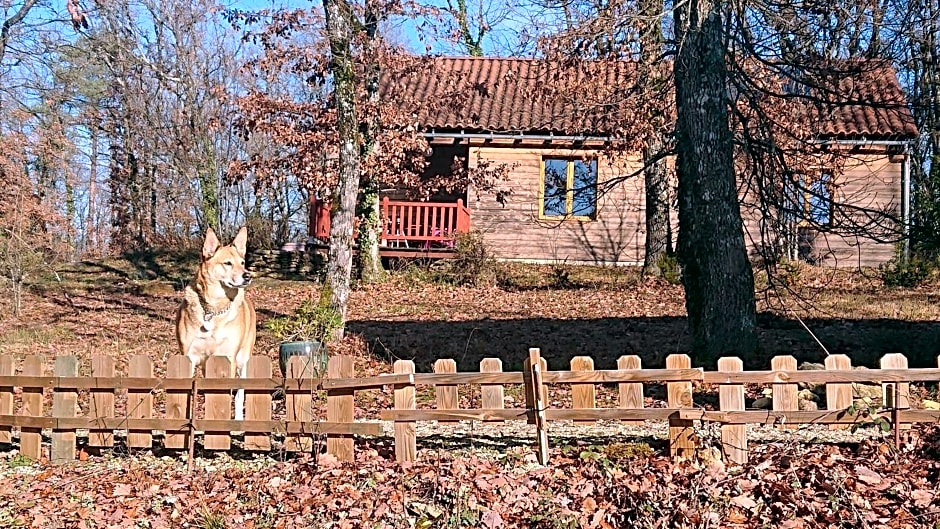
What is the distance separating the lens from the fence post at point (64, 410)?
21.2ft

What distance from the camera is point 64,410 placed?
649 centimetres

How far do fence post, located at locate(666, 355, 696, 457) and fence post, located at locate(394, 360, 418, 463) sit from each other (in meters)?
1.82

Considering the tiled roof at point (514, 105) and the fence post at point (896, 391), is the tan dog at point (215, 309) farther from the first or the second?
the tiled roof at point (514, 105)

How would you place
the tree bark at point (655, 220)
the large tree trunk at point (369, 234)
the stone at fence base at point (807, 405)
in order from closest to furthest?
the stone at fence base at point (807, 405), the large tree trunk at point (369, 234), the tree bark at point (655, 220)

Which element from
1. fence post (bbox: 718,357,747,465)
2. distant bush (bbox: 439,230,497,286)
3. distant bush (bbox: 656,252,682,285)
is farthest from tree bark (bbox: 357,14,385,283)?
fence post (bbox: 718,357,747,465)

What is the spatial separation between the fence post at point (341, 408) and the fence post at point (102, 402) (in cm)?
179

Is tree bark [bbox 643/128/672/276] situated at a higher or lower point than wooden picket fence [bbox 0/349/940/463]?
higher

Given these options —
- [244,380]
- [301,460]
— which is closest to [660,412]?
[301,460]

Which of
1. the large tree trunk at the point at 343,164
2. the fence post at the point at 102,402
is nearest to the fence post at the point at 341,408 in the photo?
the fence post at the point at 102,402

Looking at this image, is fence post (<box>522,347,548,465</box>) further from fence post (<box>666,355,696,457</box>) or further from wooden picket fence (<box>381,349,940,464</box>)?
fence post (<box>666,355,696,457</box>)

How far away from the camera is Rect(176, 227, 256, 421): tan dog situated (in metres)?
7.22

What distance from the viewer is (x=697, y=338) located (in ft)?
32.2

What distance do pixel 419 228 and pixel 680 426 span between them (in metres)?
14.4

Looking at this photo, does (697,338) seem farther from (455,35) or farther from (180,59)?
(180,59)
